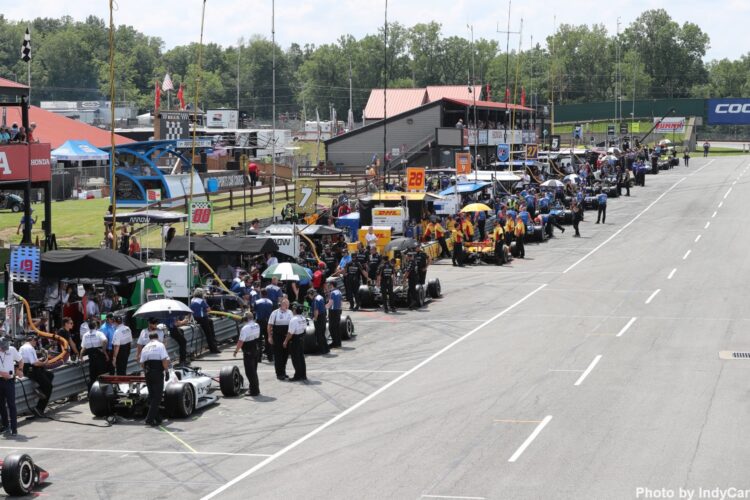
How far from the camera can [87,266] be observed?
24234 mm

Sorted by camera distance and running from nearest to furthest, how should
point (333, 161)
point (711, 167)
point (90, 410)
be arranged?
point (90, 410) < point (333, 161) < point (711, 167)

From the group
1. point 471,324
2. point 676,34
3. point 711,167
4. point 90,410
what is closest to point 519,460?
point 90,410

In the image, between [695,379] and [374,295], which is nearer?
[695,379]

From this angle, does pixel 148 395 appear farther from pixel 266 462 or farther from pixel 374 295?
pixel 374 295

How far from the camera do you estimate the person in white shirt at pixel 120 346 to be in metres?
20.7

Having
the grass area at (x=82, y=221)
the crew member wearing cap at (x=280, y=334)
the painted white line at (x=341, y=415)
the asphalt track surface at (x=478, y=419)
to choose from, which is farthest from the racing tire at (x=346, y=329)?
the grass area at (x=82, y=221)

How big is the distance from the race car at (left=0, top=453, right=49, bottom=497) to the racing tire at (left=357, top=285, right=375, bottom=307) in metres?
17.0

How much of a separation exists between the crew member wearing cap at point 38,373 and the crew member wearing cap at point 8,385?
38.7 inches

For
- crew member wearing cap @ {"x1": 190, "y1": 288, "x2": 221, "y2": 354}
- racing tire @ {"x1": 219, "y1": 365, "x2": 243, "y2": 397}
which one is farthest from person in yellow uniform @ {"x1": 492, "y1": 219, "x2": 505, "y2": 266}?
racing tire @ {"x1": 219, "y1": 365, "x2": 243, "y2": 397}

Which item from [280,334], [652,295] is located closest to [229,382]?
[280,334]

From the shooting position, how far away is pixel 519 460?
51.6ft

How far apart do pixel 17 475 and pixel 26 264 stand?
30.8ft

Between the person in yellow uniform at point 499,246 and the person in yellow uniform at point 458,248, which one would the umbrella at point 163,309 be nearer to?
the person in yellow uniform at point 458,248

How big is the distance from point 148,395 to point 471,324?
1149cm
